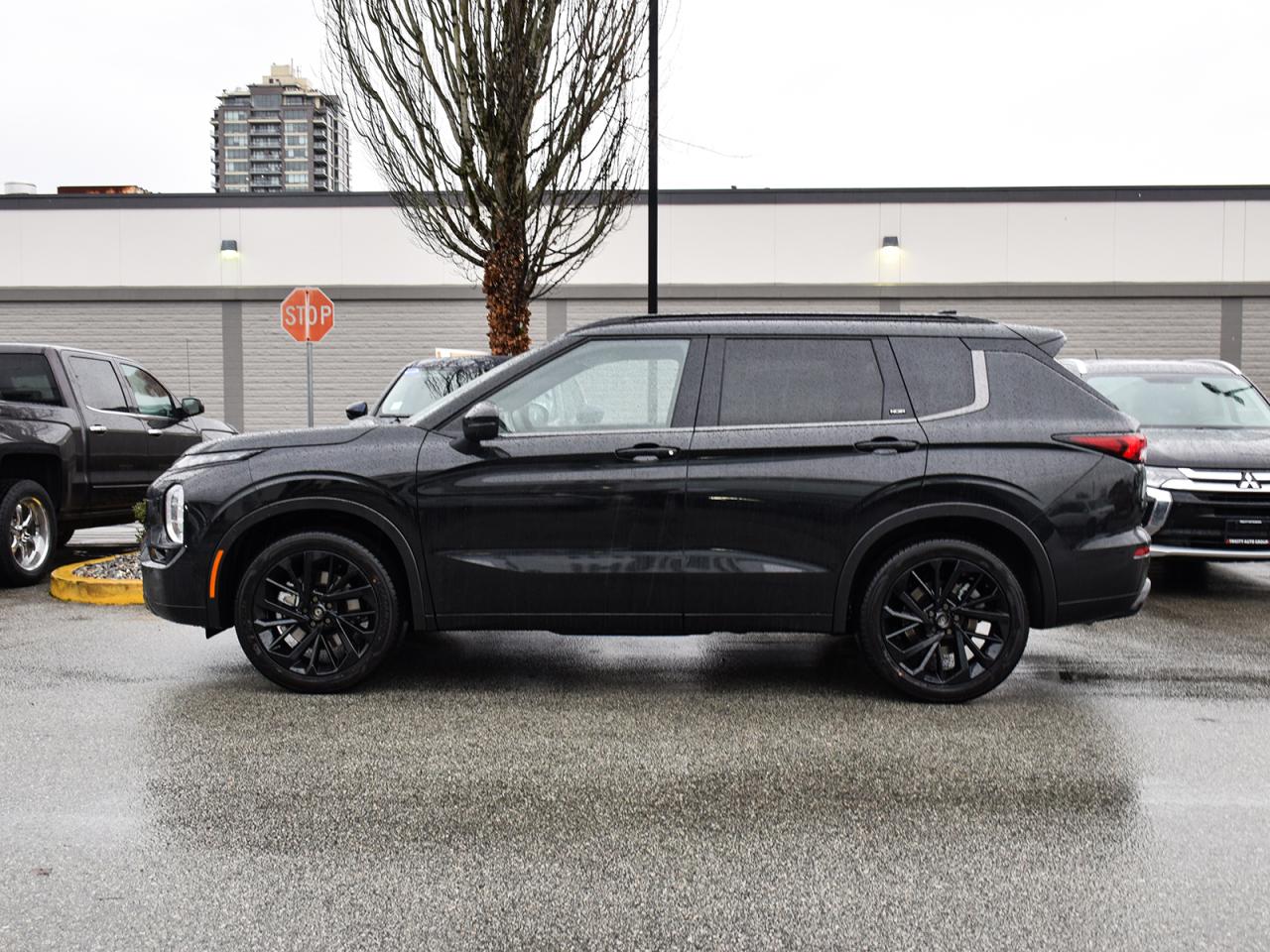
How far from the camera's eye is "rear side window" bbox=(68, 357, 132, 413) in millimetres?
9578

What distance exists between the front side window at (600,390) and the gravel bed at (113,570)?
4.30m

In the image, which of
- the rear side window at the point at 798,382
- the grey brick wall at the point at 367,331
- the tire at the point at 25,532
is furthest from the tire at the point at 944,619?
the grey brick wall at the point at 367,331

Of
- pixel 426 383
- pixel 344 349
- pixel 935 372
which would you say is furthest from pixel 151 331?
pixel 935 372

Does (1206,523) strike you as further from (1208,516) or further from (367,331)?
(367,331)

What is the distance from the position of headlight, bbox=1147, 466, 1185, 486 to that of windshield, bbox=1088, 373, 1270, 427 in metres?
1.06

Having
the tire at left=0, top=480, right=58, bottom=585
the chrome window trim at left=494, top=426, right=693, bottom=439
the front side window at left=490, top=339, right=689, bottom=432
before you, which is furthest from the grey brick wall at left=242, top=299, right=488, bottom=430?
the chrome window trim at left=494, top=426, right=693, bottom=439

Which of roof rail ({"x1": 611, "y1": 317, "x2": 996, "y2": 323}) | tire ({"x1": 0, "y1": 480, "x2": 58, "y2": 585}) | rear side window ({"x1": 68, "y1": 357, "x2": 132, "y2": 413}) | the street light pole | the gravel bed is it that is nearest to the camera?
roof rail ({"x1": 611, "y1": 317, "x2": 996, "y2": 323})

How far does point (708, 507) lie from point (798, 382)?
754 millimetres

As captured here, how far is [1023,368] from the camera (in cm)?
543

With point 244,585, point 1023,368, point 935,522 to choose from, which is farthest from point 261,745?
point 1023,368

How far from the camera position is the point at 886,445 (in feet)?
17.3

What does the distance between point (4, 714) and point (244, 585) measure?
117cm

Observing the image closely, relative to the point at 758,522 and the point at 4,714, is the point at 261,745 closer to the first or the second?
the point at 4,714

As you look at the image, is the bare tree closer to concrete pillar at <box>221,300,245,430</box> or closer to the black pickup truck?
the black pickup truck
